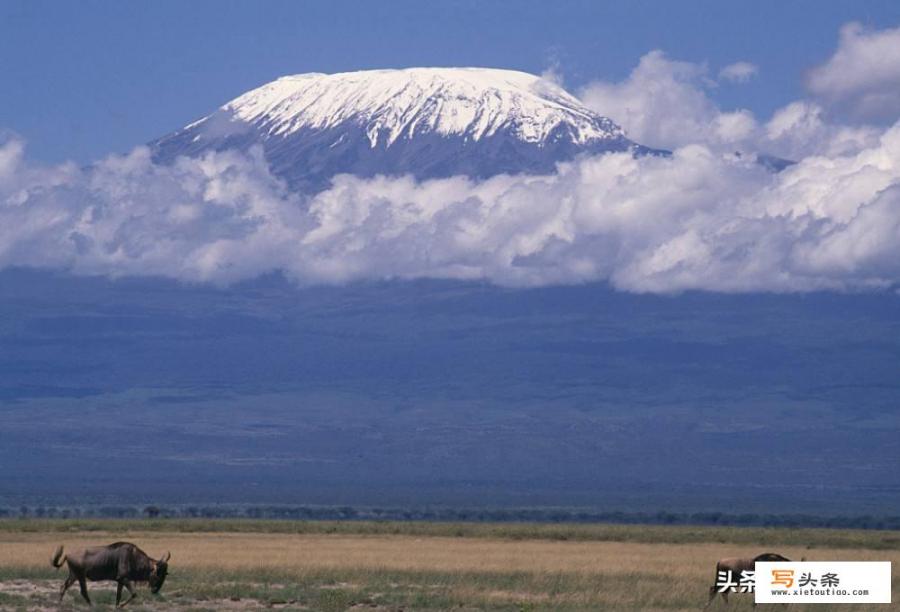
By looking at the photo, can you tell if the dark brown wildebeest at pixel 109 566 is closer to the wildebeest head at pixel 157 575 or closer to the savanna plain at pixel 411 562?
the wildebeest head at pixel 157 575

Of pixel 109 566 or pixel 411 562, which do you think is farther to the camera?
pixel 411 562

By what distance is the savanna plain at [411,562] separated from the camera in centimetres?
2964

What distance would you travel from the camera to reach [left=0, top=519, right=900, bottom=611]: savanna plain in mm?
29641

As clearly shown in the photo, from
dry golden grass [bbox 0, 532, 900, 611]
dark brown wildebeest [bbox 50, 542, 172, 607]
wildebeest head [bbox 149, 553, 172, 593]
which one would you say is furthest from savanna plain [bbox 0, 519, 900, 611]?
dark brown wildebeest [bbox 50, 542, 172, 607]

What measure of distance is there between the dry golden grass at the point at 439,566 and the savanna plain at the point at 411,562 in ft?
0.13

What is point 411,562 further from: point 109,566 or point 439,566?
point 109,566

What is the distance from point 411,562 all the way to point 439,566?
154 centimetres

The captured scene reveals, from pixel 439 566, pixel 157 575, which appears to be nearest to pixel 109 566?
pixel 157 575

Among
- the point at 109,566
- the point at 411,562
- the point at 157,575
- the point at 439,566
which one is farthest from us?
the point at 411,562

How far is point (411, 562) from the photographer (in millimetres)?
40625

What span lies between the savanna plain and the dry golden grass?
40 mm

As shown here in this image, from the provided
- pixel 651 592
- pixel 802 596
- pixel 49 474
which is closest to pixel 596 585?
pixel 651 592

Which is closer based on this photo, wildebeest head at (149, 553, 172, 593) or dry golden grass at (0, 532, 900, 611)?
wildebeest head at (149, 553, 172, 593)

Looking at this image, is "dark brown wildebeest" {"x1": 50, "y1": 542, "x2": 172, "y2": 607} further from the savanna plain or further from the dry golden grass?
the dry golden grass
